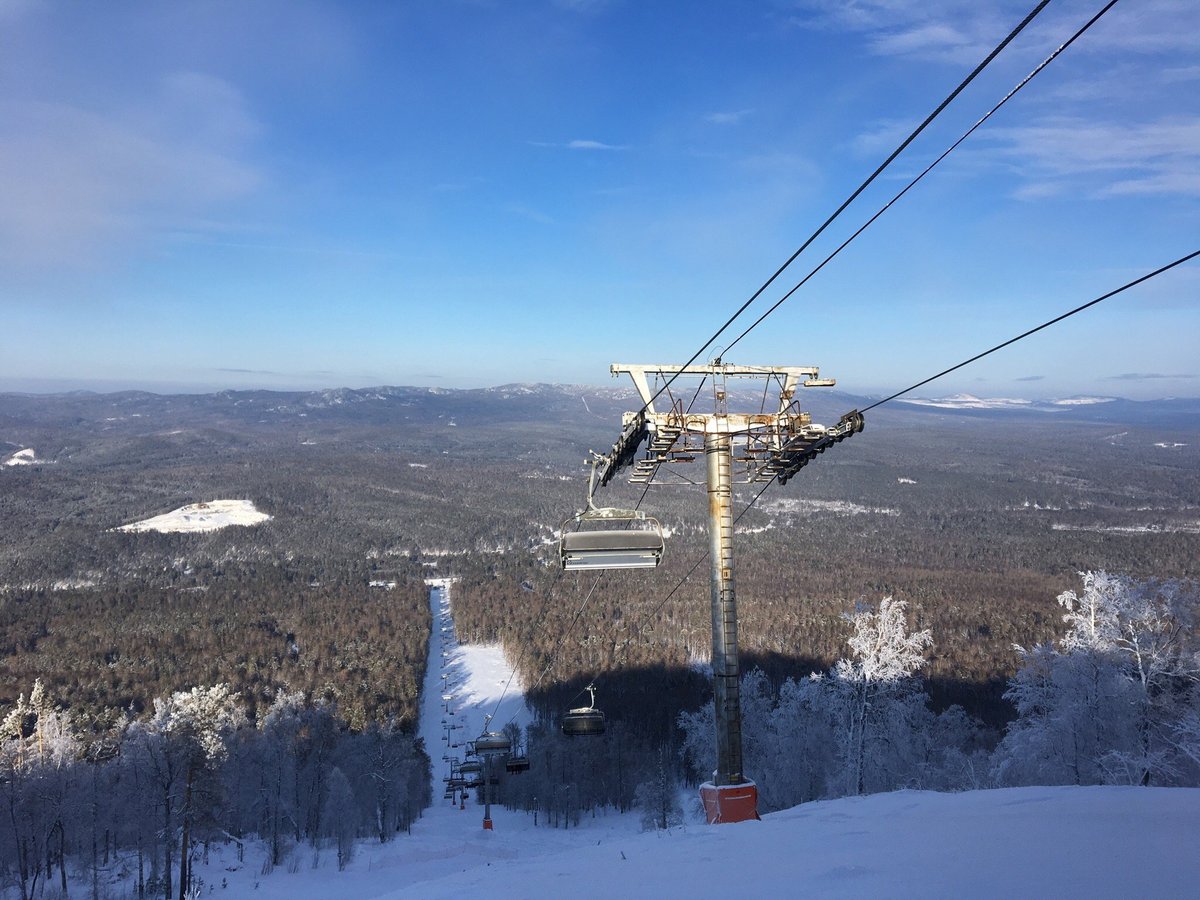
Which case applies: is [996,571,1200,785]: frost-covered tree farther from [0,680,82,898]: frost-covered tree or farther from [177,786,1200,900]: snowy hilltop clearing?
[0,680,82,898]: frost-covered tree

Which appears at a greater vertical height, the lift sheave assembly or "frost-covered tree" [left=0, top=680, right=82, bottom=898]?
the lift sheave assembly

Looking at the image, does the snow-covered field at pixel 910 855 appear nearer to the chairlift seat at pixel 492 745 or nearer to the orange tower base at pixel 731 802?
the orange tower base at pixel 731 802

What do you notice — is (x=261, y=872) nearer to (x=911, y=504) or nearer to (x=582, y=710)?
(x=582, y=710)

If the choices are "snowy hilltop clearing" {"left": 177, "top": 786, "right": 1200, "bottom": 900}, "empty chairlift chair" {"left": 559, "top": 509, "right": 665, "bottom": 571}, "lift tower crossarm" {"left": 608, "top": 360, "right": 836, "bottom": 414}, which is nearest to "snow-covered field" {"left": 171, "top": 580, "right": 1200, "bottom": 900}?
"snowy hilltop clearing" {"left": 177, "top": 786, "right": 1200, "bottom": 900}

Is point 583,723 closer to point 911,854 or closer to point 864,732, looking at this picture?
point 911,854

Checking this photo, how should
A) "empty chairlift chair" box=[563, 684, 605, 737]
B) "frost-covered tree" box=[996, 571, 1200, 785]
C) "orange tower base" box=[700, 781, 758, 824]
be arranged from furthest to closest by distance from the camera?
"frost-covered tree" box=[996, 571, 1200, 785] < "empty chairlift chair" box=[563, 684, 605, 737] < "orange tower base" box=[700, 781, 758, 824]

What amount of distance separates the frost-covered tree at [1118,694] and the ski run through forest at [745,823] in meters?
0.05

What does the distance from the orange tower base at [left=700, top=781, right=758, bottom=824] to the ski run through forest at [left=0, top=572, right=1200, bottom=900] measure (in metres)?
0.96

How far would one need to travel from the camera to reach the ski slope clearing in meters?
118

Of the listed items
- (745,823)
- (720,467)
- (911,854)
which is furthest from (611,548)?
(911,854)

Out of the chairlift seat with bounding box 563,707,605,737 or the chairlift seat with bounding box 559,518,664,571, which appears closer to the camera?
the chairlift seat with bounding box 559,518,664,571

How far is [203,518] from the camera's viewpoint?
408 ft

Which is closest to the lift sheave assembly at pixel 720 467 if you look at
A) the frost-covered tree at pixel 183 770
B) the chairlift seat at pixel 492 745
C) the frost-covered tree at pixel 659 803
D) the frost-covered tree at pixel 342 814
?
the chairlift seat at pixel 492 745

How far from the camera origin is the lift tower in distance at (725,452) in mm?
8977
